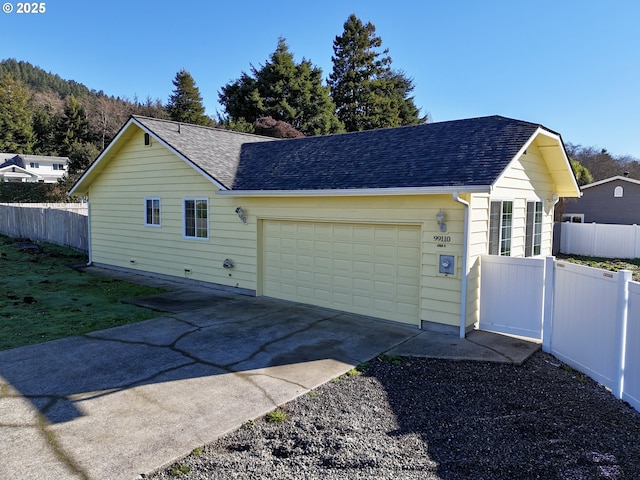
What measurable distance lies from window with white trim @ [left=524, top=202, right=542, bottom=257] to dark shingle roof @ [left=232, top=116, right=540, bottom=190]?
8.04 ft

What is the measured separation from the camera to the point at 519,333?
757 cm

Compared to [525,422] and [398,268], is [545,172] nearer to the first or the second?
[398,268]

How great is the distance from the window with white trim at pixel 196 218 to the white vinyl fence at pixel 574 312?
7362 mm

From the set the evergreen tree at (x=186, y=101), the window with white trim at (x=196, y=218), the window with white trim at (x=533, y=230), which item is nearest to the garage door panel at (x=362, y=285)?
the window with white trim at (x=533, y=230)

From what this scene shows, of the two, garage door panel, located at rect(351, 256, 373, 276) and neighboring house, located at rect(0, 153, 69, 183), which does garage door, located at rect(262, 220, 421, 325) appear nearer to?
garage door panel, located at rect(351, 256, 373, 276)

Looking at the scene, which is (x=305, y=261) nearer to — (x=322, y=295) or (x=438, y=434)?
(x=322, y=295)

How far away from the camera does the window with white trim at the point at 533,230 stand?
10.4 metres

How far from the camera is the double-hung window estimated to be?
340 inches

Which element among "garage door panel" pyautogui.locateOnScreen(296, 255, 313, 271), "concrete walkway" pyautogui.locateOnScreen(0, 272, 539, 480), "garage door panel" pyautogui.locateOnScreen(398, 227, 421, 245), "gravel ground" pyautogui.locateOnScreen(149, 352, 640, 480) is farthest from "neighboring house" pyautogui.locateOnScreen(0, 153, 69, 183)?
"gravel ground" pyautogui.locateOnScreen(149, 352, 640, 480)

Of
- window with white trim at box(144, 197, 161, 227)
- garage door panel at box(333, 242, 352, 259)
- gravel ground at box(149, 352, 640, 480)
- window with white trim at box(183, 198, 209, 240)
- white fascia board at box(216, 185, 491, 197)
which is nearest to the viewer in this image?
gravel ground at box(149, 352, 640, 480)

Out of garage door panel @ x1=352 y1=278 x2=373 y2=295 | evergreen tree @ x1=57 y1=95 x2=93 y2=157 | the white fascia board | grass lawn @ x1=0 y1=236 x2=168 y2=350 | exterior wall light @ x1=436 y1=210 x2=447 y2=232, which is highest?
evergreen tree @ x1=57 y1=95 x2=93 y2=157

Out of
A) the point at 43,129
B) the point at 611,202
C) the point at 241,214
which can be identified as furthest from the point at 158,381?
the point at 43,129

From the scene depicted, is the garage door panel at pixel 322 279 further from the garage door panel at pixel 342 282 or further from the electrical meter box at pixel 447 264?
the electrical meter box at pixel 447 264

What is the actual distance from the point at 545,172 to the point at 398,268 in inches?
210
